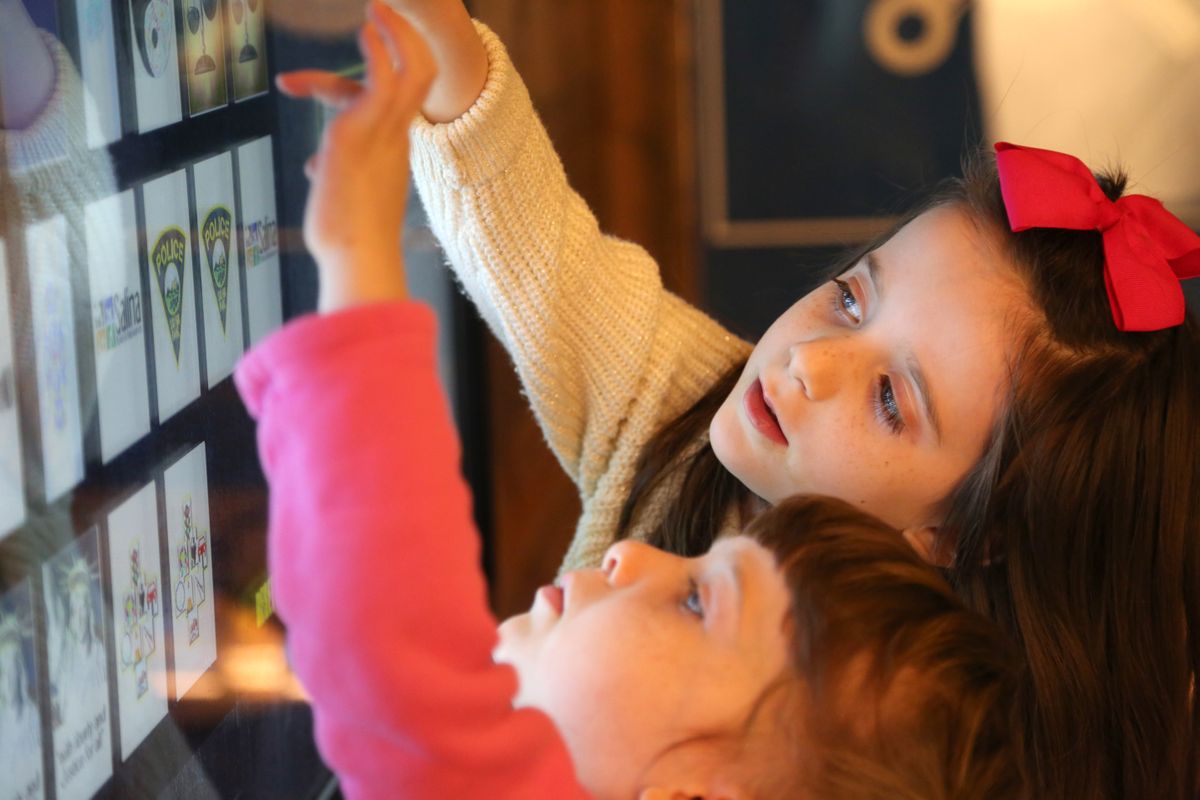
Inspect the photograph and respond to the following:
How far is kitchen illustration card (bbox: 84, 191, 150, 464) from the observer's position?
56 cm

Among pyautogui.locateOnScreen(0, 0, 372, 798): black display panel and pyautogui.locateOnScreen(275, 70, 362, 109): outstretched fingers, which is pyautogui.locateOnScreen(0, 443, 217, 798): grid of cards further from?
pyautogui.locateOnScreen(275, 70, 362, 109): outstretched fingers

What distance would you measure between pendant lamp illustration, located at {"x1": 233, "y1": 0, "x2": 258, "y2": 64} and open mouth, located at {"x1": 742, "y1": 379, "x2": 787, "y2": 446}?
1.28ft

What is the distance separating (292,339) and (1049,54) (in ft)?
4.81

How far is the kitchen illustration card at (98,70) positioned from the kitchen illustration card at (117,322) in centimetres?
3

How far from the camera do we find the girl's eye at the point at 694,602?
0.69 meters

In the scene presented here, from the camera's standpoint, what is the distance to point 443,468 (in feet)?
1.70

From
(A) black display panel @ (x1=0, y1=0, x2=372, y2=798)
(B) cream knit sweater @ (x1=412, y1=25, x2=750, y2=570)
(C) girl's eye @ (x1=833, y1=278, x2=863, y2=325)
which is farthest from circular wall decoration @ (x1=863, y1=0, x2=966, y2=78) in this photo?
(A) black display panel @ (x1=0, y1=0, x2=372, y2=798)

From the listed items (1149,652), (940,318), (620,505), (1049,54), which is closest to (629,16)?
(1049,54)

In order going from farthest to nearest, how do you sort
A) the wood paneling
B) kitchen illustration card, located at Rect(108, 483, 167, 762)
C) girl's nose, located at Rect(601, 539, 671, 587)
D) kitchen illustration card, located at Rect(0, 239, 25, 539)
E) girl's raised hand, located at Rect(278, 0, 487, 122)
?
the wood paneling
girl's raised hand, located at Rect(278, 0, 487, 122)
girl's nose, located at Rect(601, 539, 671, 587)
kitchen illustration card, located at Rect(108, 483, 167, 762)
kitchen illustration card, located at Rect(0, 239, 25, 539)

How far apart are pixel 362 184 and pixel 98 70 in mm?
146

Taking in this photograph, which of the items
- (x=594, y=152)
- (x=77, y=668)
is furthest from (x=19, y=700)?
(x=594, y=152)

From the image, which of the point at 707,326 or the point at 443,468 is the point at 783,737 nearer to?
the point at 443,468

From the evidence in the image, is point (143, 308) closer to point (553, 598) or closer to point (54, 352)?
point (54, 352)

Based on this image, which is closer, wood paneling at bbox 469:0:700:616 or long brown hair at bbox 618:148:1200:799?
long brown hair at bbox 618:148:1200:799
